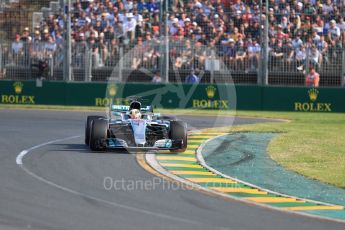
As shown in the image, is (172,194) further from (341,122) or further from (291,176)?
(341,122)

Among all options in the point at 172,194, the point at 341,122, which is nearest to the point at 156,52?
the point at 341,122

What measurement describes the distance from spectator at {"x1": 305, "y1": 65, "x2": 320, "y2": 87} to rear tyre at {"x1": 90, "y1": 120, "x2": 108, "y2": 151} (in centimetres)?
1371

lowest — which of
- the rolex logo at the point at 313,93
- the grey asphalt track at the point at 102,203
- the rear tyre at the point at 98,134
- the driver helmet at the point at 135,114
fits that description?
the grey asphalt track at the point at 102,203

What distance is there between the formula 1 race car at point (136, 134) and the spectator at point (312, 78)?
41.2ft

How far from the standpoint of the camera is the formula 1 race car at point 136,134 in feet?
57.9

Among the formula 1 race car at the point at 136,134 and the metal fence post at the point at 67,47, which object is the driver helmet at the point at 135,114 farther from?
the metal fence post at the point at 67,47

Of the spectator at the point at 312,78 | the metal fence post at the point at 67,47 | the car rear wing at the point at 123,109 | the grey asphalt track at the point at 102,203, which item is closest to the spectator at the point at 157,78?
the metal fence post at the point at 67,47

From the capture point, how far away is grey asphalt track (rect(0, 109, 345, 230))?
1040 cm

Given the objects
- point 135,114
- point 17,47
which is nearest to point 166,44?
point 17,47

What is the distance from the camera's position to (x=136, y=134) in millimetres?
17688

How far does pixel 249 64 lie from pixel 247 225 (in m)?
20.4

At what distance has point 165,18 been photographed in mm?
30891

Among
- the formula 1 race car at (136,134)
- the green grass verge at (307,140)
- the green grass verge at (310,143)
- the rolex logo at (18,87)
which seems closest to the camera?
the green grass verge at (310,143)

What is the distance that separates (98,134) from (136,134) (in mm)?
766
